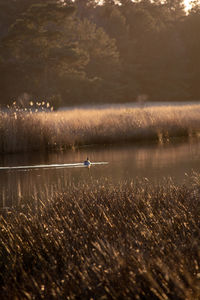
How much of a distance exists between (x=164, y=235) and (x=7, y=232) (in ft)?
4.88

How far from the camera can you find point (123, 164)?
11.6 meters

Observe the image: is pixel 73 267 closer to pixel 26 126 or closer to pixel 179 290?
pixel 179 290

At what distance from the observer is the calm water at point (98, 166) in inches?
360

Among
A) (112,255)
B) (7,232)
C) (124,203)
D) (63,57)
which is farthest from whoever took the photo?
(63,57)

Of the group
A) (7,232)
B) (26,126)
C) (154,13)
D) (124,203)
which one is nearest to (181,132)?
(26,126)

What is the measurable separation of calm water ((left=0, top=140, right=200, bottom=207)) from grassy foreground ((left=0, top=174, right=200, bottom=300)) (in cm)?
188

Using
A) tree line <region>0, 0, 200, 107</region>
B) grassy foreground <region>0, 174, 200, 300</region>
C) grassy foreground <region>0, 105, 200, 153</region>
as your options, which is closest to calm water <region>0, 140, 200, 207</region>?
grassy foreground <region>0, 105, 200, 153</region>

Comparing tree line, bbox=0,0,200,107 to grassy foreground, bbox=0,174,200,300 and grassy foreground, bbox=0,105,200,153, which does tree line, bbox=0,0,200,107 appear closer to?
grassy foreground, bbox=0,105,200,153

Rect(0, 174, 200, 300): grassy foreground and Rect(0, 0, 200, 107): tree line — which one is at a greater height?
Rect(0, 0, 200, 107): tree line

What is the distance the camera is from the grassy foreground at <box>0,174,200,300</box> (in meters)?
3.64

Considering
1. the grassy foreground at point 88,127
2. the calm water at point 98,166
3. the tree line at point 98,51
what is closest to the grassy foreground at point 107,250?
the calm water at point 98,166

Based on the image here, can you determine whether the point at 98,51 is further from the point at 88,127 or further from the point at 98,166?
the point at 98,166

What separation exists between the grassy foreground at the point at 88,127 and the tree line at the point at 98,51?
11073 millimetres

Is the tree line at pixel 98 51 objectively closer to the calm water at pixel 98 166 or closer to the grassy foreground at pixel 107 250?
the calm water at pixel 98 166
